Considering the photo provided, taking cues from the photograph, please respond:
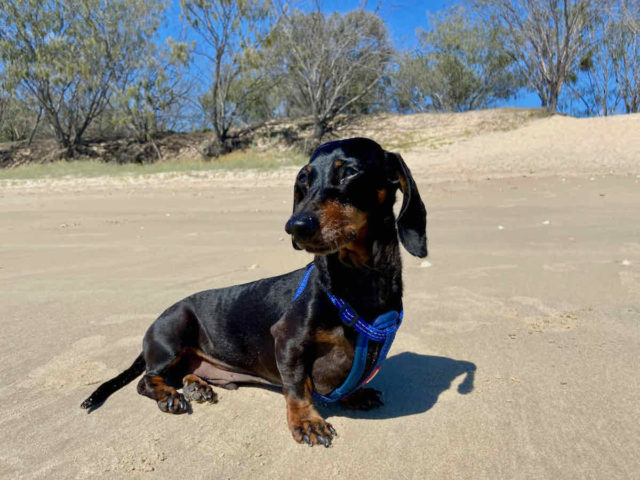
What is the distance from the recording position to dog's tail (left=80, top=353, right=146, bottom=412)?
2.78 meters

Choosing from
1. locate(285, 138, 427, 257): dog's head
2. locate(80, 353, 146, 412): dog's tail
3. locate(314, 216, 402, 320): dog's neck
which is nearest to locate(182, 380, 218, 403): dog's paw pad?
locate(80, 353, 146, 412): dog's tail

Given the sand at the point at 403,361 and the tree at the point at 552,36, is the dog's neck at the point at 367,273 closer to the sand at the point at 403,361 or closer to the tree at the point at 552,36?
the sand at the point at 403,361

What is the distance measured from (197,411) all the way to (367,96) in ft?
96.3

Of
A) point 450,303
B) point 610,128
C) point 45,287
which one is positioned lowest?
point 45,287

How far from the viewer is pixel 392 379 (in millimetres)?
3078

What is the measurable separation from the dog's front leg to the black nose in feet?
1.90

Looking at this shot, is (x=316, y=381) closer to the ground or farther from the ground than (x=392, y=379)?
farther from the ground

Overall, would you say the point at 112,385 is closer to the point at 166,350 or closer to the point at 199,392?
the point at 166,350

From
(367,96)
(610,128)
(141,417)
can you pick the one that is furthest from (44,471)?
(367,96)

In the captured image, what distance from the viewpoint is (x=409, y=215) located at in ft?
8.18

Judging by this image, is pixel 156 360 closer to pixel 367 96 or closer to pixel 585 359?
pixel 585 359

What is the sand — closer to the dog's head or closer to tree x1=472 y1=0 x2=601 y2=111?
the dog's head

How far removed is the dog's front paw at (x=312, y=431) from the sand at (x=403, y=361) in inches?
2.3

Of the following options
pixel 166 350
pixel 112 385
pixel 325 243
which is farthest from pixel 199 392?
pixel 325 243
